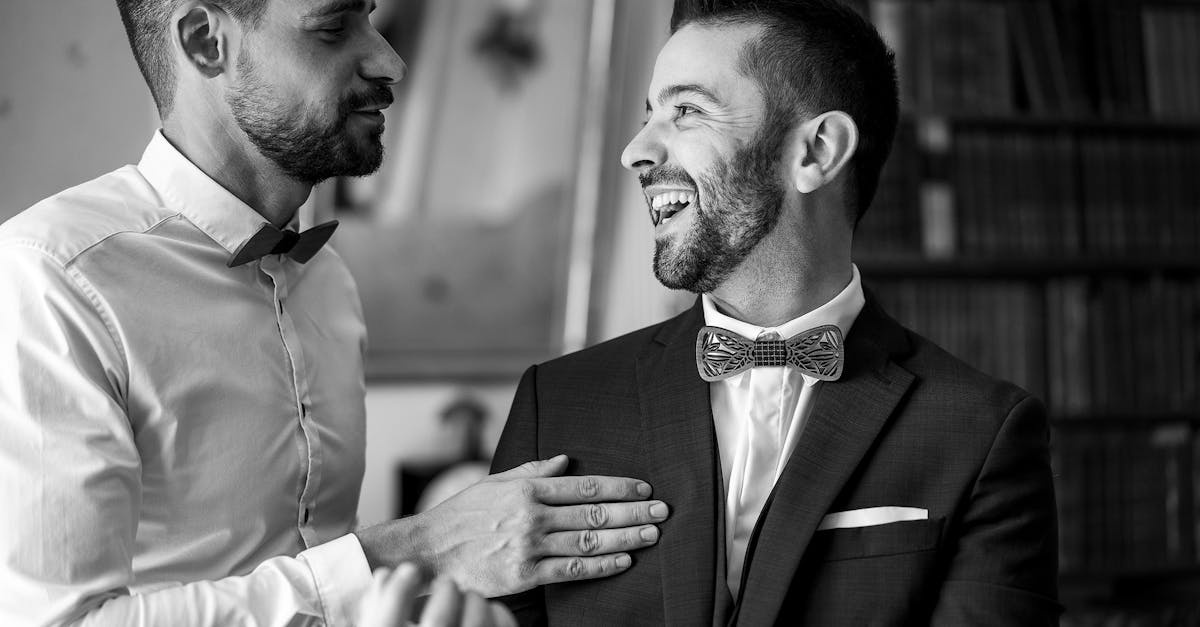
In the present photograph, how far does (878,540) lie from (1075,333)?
83.5 inches

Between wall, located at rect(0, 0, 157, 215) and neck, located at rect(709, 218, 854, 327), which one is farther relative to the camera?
wall, located at rect(0, 0, 157, 215)

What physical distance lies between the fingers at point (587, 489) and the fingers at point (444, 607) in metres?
0.58

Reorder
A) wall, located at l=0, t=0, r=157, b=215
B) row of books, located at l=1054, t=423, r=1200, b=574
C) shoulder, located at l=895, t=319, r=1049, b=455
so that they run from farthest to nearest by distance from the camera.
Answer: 1. row of books, located at l=1054, t=423, r=1200, b=574
2. wall, located at l=0, t=0, r=157, b=215
3. shoulder, located at l=895, t=319, r=1049, b=455

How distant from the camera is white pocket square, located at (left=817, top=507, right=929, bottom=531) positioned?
1.49 metres

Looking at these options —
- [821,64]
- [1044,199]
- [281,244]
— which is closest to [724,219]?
[821,64]

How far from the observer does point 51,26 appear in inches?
100.0

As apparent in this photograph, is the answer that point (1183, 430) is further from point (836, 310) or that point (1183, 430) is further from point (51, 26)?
point (51, 26)

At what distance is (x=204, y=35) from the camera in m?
1.58

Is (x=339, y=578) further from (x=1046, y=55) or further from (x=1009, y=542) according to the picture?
(x=1046, y=55)

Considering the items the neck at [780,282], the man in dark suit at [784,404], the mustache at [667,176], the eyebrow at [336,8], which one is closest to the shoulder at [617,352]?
the man in dark suit at [784,404]

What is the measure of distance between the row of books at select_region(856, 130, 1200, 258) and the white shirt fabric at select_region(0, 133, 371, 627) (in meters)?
1.94

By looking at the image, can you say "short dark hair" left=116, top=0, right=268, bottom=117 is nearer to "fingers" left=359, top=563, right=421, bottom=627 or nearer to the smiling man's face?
the smiling man's face

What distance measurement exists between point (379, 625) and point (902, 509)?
83 centimetres

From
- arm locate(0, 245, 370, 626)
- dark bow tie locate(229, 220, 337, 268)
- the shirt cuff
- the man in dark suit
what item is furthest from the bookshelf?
arm locate(0, 245, 370, 626)
